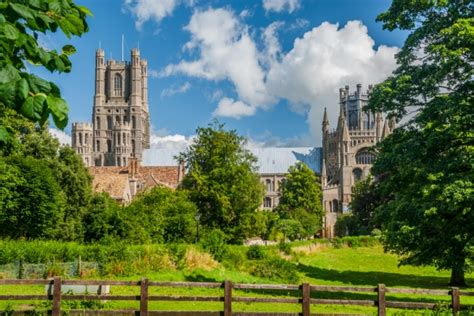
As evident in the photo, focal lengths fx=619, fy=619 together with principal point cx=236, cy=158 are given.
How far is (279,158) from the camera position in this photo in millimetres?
136250

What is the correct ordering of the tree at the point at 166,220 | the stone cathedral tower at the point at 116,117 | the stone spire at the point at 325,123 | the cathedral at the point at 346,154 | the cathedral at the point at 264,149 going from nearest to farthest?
the tree at the point at 166,220, the cathedral at the point at 346,154, the cathedral at the point at 264,149, the stone spire at the point at 325,123, the stone cathedral tower at the point at 116,117

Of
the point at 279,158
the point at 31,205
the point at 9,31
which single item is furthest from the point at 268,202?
the point at 9,31

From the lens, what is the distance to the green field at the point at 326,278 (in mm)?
17297

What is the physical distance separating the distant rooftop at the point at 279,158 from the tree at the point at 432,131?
11022 cm

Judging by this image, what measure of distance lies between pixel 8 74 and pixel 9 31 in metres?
0.34

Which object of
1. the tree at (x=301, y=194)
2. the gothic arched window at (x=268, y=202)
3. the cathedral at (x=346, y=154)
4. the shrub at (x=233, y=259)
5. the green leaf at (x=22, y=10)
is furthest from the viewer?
the gothic arched window at (x=268, y=202)

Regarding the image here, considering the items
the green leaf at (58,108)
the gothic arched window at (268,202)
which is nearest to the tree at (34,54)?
the green leaf at (58,108)

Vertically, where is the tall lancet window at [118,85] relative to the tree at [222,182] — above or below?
above

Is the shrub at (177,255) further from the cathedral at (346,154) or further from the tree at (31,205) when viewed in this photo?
the cathedral at (346,154)

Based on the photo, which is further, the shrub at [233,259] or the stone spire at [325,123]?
the stone spire at [325,123]

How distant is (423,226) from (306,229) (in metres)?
58.2

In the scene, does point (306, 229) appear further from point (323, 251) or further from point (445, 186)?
point (445, 186)

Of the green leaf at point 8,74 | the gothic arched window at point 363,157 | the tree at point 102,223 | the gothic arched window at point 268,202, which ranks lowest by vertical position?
the tree at point 102,223

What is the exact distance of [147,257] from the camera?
25.5m
